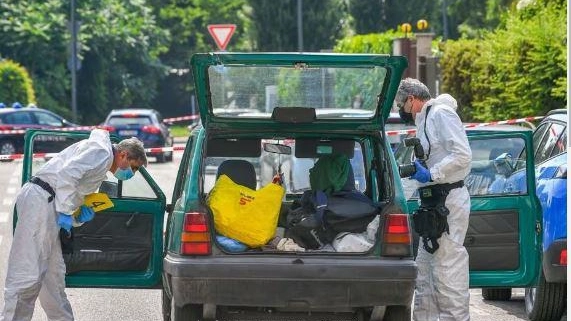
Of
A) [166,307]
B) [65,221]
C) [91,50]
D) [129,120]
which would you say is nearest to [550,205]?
[166,307]

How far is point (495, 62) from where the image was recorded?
22.8 m

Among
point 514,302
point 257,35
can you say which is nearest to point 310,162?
point 514,302

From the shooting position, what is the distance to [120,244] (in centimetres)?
1048

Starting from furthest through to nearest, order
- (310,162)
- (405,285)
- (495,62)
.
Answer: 1. (495,62)
2. (310,162)
3. (405,285)

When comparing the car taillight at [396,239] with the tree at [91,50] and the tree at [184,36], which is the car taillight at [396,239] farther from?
the tree at [184,36]

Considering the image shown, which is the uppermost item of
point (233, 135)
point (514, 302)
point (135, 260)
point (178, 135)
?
point (233, 135)

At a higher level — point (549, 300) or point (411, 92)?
point (411, 92)

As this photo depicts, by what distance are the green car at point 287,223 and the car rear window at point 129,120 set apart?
2500 cm

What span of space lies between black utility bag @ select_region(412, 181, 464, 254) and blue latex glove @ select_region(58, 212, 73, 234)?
2.23 meters

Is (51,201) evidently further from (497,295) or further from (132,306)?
(497,295)

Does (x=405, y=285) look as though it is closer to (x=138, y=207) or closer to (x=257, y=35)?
(x=138, y=207)

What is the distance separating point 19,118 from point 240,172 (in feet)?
88.1

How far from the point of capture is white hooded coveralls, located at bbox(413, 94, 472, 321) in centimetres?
998

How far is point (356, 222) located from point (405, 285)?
63 cm
